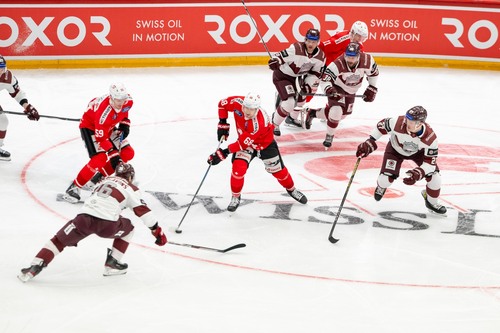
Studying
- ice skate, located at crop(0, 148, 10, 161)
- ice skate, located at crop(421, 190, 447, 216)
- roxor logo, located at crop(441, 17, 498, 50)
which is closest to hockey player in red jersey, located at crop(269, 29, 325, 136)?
ice skate, located at crop(421, 190, 447, 216)

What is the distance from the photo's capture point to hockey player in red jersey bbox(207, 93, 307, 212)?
7477 mm

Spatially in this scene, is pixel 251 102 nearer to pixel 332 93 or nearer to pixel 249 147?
pixel 249 147

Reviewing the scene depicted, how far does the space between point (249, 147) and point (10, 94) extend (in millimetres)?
2362

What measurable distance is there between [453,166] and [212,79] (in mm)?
3921

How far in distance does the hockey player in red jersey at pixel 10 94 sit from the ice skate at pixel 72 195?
3.52ft

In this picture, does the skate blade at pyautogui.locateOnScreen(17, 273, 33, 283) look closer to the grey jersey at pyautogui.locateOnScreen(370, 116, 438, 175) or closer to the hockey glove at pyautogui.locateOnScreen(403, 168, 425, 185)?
the hockey glove at pyautogui.locateOnScreen(403, 168, 425, 185)

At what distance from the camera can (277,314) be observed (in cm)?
570

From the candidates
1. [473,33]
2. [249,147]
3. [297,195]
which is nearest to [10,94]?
[249,147]

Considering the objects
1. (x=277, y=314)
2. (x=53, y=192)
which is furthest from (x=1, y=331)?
(x=53, y=192)

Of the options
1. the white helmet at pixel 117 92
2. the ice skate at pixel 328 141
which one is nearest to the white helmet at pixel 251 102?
the white helmet at pixel 117 92

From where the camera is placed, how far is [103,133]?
746 centimetres

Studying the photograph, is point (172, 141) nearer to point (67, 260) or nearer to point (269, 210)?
point (269, 210)

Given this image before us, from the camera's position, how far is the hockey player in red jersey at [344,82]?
30.5 ft

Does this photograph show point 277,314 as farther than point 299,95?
No
